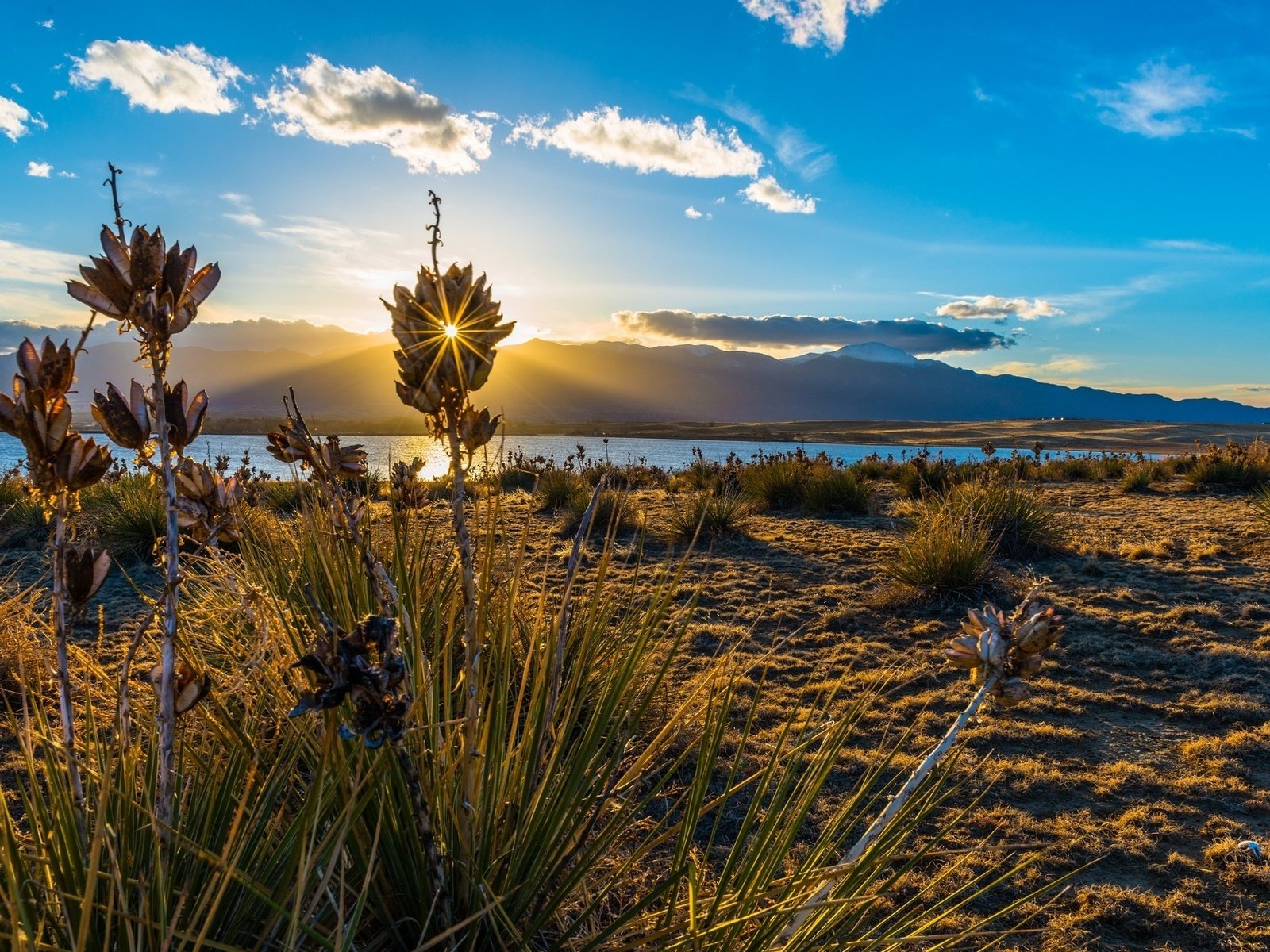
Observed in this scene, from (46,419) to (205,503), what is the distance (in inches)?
29.6

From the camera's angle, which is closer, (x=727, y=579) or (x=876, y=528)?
(x=727, y=579)

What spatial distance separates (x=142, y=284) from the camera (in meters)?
1.09

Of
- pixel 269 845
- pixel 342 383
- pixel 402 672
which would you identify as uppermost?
pixel 342 383

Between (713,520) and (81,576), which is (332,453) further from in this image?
(713,520)

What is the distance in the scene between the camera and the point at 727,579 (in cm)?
600

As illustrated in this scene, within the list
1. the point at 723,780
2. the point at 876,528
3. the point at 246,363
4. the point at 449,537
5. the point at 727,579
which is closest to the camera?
the point at 723,780

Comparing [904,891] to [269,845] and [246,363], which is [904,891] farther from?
[246,363]

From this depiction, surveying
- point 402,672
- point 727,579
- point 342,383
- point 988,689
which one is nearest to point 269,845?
point 402,672

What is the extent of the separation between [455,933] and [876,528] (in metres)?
7.63

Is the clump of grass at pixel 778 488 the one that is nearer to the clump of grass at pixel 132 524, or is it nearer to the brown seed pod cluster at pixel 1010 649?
the clump of grass at pixel 132 524

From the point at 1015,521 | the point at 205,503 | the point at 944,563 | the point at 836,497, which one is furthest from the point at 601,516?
the point at 205,503

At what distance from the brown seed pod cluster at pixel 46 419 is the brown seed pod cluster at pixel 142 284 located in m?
0.10

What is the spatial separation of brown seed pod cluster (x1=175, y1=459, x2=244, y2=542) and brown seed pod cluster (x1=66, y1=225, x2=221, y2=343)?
628 millimetres

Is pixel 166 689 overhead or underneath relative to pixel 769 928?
overhead
